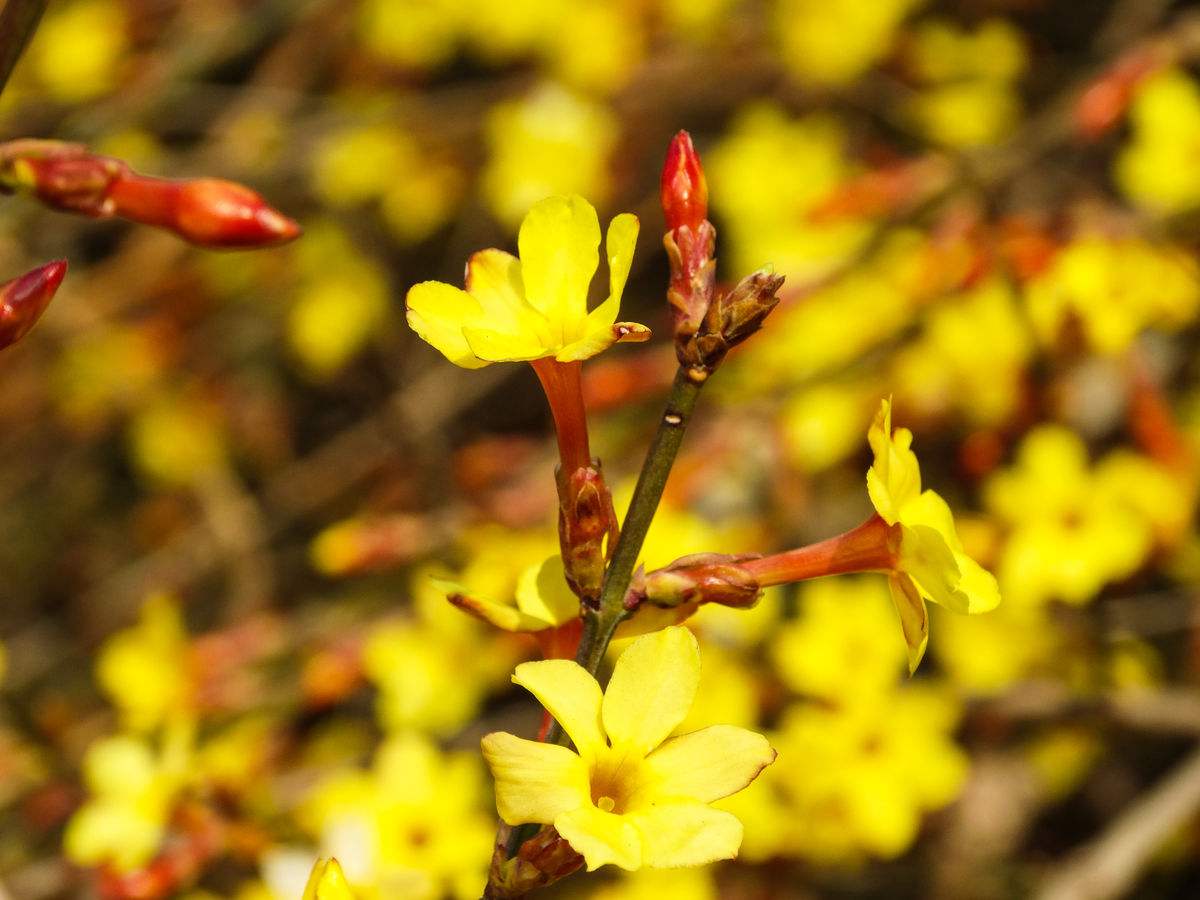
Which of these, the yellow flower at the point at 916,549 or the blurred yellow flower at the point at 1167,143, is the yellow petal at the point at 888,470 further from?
the blurred yellow flower at the point at 1167,143

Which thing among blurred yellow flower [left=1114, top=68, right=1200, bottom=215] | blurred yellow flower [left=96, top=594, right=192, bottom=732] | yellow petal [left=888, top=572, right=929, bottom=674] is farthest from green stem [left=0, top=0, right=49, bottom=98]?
blurred yellow flower [left=1114, top=68, right=1200, bottom=215]

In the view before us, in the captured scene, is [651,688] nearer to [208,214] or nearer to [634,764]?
[634,764]

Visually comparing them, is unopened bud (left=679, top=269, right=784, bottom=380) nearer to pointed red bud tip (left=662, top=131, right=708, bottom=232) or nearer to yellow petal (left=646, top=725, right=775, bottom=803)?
pointed red bud tip (left=662, top=131, right=708, bottom=232)

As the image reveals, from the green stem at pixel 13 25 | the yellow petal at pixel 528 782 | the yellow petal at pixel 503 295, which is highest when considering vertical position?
the green stem at pixel 13 25

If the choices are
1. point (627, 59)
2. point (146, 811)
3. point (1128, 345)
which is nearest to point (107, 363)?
point (627, 59)

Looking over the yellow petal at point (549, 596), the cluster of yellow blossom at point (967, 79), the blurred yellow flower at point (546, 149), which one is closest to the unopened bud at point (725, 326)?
the yellow petal at point (549, 596)

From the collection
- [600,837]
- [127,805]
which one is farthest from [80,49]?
[600,837]

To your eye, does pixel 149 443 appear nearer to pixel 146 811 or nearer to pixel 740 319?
pixel 146 811
